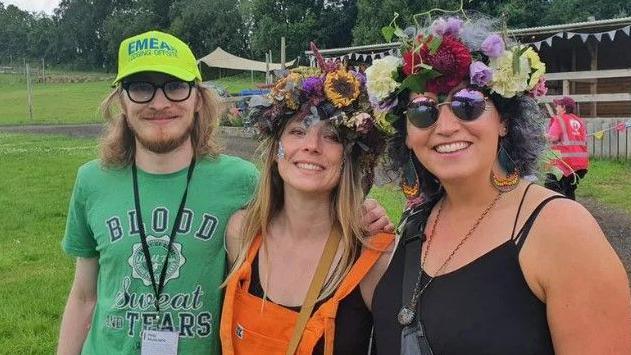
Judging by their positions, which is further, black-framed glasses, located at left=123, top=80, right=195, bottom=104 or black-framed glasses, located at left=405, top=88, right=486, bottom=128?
black-framed glasses, located at left=123, top=80, right=195, bottom=104

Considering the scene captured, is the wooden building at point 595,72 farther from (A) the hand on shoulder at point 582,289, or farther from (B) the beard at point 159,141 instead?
(A) the hand on shoulder at point 582,289

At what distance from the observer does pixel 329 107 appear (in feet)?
9.32

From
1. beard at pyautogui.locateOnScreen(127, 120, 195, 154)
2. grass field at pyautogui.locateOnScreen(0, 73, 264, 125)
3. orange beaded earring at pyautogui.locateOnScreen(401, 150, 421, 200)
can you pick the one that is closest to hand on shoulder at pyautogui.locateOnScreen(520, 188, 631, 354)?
orange beaded earring at pyautogui.locateOnScreen(401, 150, 421, 200)

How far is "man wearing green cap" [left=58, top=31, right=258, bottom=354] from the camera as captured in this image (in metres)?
2.79

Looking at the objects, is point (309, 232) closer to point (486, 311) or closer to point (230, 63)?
point (486, 311)

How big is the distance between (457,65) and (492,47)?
0.15 metres

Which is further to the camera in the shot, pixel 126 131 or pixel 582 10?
pixel 582 10

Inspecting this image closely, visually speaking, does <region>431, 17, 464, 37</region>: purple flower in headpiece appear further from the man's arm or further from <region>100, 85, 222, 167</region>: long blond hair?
the man's arm

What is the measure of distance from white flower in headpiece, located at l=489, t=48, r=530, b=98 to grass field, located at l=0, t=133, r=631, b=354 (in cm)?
86

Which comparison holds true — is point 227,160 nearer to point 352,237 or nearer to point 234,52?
point 352,237

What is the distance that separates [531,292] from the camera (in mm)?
2016

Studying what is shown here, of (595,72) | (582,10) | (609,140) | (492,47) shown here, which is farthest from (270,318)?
(582,10)

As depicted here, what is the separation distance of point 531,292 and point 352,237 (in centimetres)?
91

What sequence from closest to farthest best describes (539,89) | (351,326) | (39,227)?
1. (539,89)
2. (351,326)
3. (39,227)
